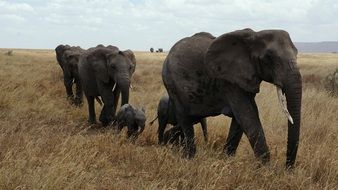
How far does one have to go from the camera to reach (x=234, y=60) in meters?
5.91

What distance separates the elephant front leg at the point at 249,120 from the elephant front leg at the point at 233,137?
0.74 meters

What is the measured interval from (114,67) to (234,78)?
4.68 m

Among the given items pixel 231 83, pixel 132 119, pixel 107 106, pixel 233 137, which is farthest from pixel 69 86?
pixel 231 83

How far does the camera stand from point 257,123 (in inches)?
229

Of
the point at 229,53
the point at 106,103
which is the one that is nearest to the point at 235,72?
the point at 229,53

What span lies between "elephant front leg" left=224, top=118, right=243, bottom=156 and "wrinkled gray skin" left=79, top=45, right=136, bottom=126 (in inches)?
143

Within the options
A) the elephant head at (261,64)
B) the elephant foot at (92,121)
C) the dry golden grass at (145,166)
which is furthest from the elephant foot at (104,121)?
the elephant head at (261,64)

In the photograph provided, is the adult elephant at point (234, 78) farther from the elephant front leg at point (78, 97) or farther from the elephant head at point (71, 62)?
the elephant head at point (71, 62)

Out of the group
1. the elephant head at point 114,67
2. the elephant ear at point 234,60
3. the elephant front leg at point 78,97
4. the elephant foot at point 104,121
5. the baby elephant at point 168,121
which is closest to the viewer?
the elephant ear at point 234,60

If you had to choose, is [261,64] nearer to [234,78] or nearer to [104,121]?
[234,78]

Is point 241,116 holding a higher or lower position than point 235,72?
lower

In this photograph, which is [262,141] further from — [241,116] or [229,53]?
[229,53]

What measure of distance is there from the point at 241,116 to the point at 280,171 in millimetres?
788

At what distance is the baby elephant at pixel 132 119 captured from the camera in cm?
864
